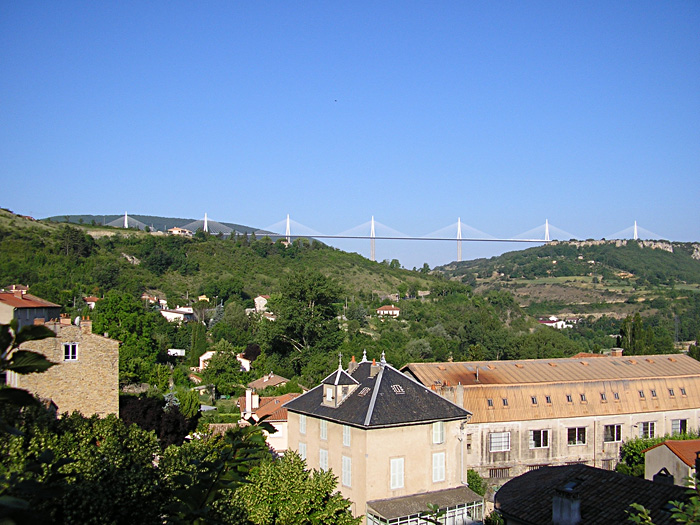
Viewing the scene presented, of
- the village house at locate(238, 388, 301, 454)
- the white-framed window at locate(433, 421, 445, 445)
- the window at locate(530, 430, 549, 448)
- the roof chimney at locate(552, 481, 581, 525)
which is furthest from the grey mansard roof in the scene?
the roof chimney at locate(552, 481, 581, 525)

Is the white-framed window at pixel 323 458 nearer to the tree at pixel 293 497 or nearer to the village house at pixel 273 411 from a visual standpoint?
the village house at pixel 273 411

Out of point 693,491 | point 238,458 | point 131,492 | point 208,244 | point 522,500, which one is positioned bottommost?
point 522,500

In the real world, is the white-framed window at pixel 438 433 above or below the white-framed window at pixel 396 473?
above

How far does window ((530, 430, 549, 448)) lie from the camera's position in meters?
21.9

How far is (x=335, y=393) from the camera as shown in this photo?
18109 millimetres

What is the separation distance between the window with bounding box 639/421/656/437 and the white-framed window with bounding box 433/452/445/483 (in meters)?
10.4

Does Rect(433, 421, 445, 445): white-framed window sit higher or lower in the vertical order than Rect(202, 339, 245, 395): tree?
higher

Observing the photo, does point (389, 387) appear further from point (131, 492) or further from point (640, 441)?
point (131, 492)

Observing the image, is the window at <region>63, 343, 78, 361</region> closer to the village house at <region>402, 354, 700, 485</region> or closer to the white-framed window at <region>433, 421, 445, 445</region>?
the white-framed window at <region>433, 421, 445, 445</region>

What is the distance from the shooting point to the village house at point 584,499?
9.46 metres

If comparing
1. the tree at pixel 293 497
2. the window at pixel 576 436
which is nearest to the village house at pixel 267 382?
the window at pixel 576 436

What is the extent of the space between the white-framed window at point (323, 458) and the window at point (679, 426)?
14.4 meters

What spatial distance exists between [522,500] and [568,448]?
41.6 feet

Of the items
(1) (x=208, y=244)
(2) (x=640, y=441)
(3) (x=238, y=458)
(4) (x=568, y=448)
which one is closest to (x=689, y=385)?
(2) (x=640, y=441)
